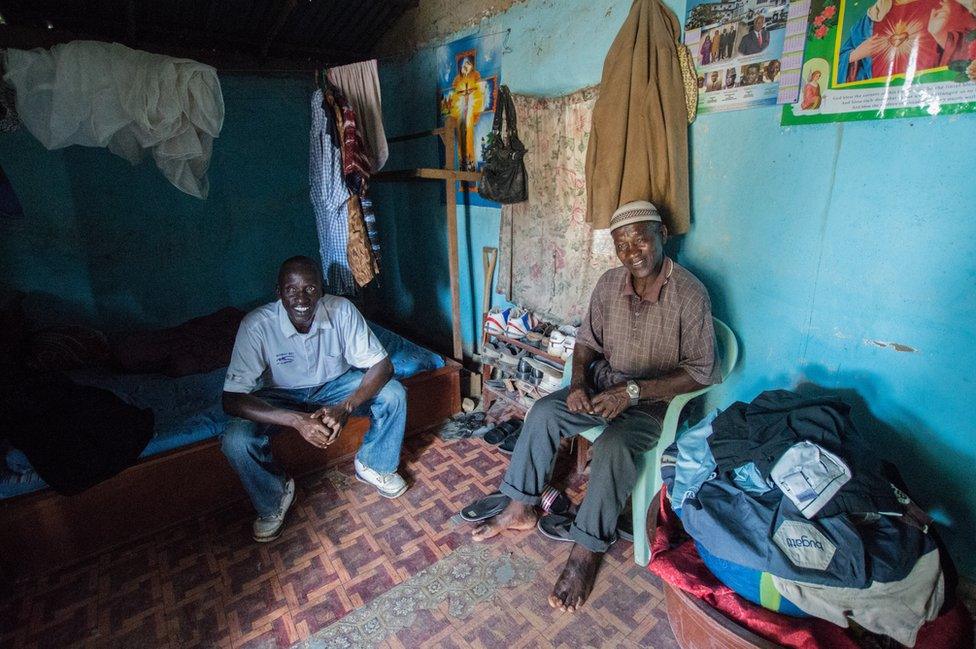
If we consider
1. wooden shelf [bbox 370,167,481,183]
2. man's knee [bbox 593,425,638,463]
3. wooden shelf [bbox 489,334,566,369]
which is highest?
wooden shelf [bbox 370,167,481,183]

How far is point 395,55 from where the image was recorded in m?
3.98

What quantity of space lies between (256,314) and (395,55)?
9.29ft

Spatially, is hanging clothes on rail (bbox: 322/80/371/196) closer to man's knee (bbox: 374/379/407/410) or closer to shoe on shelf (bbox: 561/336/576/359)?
man's knee (bbox: 374/379/407/410)

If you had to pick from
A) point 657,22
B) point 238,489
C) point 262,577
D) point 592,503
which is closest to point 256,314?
point 238,489

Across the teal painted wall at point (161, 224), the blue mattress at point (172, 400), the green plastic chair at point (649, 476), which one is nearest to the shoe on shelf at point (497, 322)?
the blue mattress at point (172, 400)

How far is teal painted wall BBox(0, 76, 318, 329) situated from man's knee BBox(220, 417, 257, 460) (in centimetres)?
244

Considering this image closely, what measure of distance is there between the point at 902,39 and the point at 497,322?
2297 millimetres

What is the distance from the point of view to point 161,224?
12.8 ft

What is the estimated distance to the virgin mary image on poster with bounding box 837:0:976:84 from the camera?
4.73 ft

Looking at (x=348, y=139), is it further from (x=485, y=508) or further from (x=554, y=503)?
(x=554, y=503)

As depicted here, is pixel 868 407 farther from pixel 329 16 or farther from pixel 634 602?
pixel 329 16

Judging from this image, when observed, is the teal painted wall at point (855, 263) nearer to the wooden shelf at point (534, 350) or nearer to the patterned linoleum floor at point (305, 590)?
the wooden shelf at point (534, 350)

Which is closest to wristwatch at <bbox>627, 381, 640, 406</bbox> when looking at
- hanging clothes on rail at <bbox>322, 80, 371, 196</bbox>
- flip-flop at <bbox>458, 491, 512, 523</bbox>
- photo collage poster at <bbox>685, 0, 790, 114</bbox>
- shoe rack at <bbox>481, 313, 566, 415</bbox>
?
shoe rack at <bbox>481, 313, 566, 415</bbox>

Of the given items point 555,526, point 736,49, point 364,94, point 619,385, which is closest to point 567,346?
point 619,385
